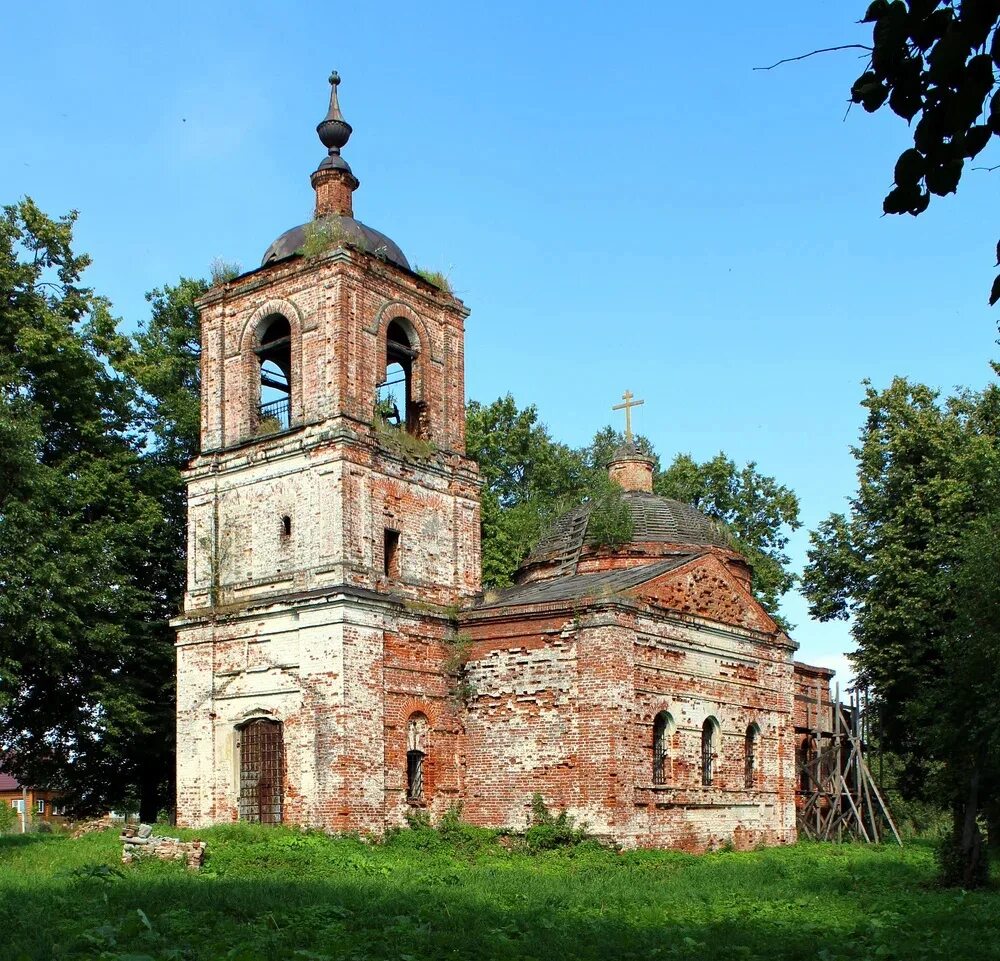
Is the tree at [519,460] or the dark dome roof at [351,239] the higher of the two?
the dark dome roof at [351,239]

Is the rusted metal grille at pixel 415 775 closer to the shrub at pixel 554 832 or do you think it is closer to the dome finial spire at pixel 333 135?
the shrub at pixel 554 832

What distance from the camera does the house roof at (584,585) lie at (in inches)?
816

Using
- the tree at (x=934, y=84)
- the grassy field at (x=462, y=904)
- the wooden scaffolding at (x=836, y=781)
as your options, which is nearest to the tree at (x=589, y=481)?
the wooden scaffolding at (x=836, y=781)

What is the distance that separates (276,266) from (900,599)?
1440cm

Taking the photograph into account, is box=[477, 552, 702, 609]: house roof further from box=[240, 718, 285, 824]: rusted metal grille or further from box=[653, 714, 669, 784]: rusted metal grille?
box=[240, 718, 285, 824]: rusted metal grille

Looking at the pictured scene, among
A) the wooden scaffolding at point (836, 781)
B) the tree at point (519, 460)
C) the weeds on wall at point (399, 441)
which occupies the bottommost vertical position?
the wooden scaffolding at point (836, 781)

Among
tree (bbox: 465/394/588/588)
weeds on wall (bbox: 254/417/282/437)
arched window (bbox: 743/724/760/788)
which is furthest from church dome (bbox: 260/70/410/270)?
tree (bbox: 465/394/588/588)

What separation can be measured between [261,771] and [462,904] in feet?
26.0

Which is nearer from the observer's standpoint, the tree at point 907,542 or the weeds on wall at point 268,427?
the weeds on wall at point 268,427

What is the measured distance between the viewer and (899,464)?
27.8m

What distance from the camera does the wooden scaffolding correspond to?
2705cm

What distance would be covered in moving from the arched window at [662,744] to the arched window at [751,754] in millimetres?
3007

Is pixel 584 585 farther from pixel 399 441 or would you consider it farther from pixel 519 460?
pixel 519 460

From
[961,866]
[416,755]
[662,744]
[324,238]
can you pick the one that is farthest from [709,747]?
[324,238]
